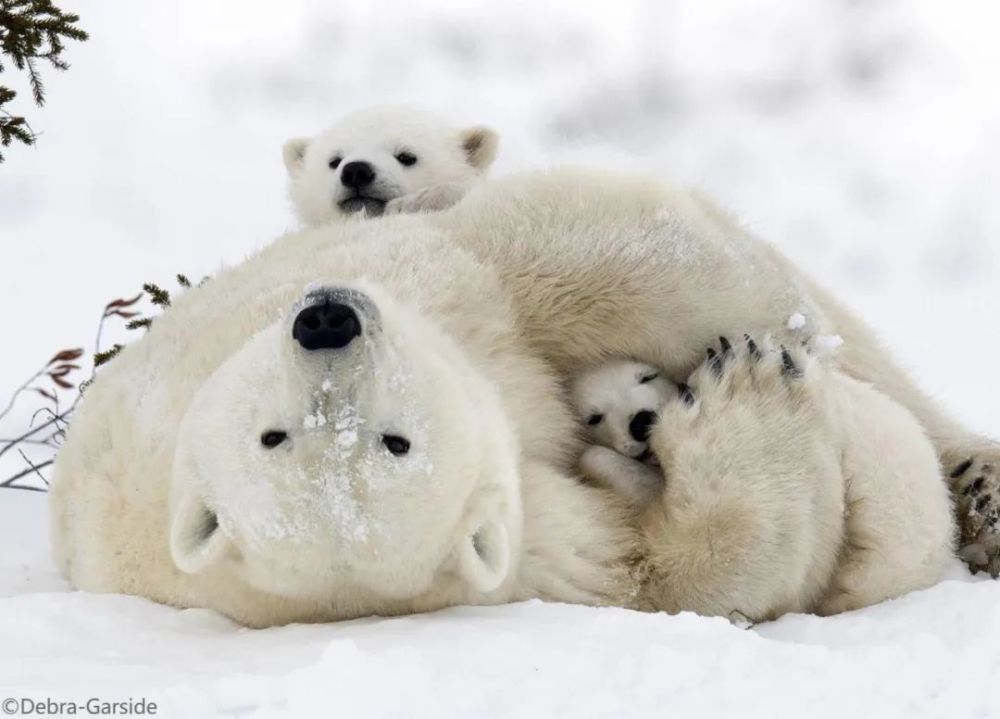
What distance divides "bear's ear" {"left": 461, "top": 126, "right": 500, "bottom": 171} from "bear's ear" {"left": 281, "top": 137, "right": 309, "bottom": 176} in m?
0.75

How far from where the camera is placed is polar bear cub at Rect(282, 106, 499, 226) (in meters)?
5.30

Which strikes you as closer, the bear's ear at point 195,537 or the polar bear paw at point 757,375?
the bear's ear at point 195,537

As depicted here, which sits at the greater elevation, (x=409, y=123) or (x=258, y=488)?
(x=409, y=123)

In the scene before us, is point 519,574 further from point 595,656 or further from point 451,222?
point 451,222

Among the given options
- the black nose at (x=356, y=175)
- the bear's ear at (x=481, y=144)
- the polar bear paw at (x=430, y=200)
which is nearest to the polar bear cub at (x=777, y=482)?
the polar bear paw at (x=430, y=200)

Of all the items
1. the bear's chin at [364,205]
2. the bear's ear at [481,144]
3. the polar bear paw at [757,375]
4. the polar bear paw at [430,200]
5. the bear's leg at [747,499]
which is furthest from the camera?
the bear's ear at [481,144]

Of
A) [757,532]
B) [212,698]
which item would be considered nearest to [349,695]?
[212,698]

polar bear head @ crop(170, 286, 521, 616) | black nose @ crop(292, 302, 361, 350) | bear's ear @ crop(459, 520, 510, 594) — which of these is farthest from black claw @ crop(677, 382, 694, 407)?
black nose @ crop(292, 302, 361, 350)

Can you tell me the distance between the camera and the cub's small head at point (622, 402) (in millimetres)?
3689

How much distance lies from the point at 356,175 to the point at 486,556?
2689mm

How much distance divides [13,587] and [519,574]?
1593mm

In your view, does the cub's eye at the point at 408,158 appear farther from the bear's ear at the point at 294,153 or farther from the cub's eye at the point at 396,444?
the cub's eye at the point at 396,444

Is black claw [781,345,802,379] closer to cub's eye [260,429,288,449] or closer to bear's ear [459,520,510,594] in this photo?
bear's ear [459,520,510,594]

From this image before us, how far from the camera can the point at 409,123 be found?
5773 millimetres
